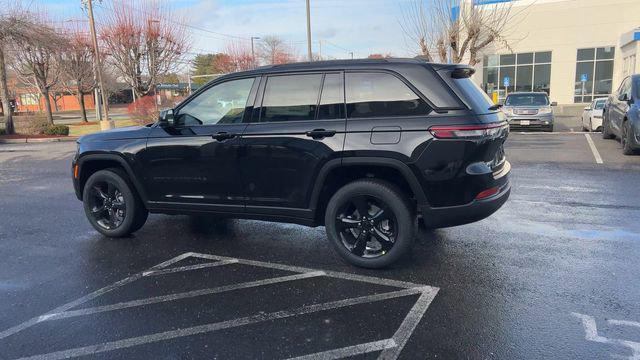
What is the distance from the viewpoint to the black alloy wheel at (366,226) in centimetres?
436

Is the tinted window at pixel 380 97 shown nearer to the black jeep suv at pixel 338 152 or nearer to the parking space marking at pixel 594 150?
the black jeep suv at pixel 338 152

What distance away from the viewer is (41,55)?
2781 centimetres

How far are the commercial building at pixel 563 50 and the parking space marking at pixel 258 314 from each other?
99.5 feet

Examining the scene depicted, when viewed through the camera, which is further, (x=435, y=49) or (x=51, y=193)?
(x=435, y=49)

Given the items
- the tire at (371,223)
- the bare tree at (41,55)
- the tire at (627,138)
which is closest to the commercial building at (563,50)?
the tire at (627,138)

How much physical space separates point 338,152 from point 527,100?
15243 mm

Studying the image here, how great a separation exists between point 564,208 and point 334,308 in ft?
13.9

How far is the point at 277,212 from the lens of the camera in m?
4.72

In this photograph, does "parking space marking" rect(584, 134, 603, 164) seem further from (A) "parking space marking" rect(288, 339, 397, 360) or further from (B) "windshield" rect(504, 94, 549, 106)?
(A) "parking space marking" rect(288, 339, 397, 360)

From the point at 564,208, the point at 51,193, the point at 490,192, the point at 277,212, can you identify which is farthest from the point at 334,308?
the point at 51,193

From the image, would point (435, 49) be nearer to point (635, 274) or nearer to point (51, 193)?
point (51, 193)

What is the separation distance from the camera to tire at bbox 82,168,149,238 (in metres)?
5.49

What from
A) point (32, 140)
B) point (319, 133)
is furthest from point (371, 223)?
point (32, 140)

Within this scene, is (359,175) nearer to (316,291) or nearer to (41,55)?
(316,291)
